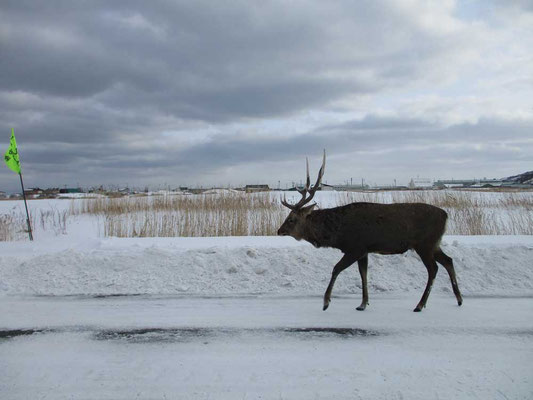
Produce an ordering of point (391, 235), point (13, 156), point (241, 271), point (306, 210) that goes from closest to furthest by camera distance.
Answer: point (391, 235) < point (306, 210) < point (241, 271) < point (13, 156)

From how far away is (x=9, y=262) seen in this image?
25.0ft

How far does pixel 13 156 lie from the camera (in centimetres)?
1159

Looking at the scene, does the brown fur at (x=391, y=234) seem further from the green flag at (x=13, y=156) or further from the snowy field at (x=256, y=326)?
the green flag at (x=13, y=156)

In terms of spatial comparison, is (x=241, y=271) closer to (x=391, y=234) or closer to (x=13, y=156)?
(x=391, y=234)

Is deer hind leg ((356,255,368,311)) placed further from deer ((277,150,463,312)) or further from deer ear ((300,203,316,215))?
deer ear ((300,203,316,215))

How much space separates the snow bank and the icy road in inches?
31.5

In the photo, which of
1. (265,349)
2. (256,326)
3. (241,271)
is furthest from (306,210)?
(265,349)

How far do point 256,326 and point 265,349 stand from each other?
0.69m

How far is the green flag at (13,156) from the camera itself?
11.5 metres

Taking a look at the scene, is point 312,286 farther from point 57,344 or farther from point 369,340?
point 57,344

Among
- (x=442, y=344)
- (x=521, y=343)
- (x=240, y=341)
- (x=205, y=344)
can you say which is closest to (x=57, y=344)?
(x=205, y=344)

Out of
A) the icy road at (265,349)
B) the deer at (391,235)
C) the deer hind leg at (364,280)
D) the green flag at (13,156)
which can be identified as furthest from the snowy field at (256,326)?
the green flag at (13,156)

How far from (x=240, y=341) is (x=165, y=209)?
15664 millimetres

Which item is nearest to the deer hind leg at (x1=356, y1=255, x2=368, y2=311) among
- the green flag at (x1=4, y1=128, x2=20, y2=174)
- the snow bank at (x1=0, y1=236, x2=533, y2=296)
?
the snow bank at (x1=0, y1=236, x2=533, y2=296)
